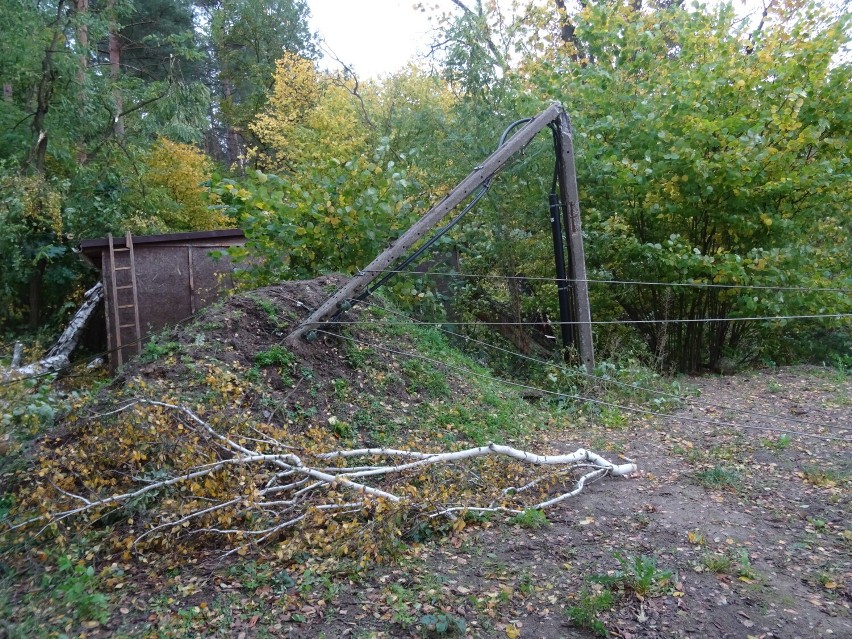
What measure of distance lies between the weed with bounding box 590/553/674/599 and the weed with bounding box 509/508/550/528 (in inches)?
28.9

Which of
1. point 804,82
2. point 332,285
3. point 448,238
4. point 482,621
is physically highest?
point 804,82

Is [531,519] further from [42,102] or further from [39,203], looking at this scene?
[42,102]

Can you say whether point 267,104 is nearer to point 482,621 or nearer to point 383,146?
point 383,146

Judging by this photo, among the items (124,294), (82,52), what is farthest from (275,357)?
(82,52)

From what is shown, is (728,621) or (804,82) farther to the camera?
(804,82)

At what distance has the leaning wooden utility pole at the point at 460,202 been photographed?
637 cm

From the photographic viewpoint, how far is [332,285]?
7578 millimetres

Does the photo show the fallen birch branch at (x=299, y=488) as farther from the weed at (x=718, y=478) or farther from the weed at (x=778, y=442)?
the weed at (x=778, y=442)

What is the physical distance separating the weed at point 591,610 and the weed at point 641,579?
14 centimetres

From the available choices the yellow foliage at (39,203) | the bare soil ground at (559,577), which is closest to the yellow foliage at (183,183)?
the yellow foliage at (39,203)

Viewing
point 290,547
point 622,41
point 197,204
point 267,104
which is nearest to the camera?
point 290,547

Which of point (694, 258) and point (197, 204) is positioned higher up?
point (197, 204)

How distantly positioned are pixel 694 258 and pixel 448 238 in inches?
135

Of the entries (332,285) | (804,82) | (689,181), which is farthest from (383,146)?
(804,82)
